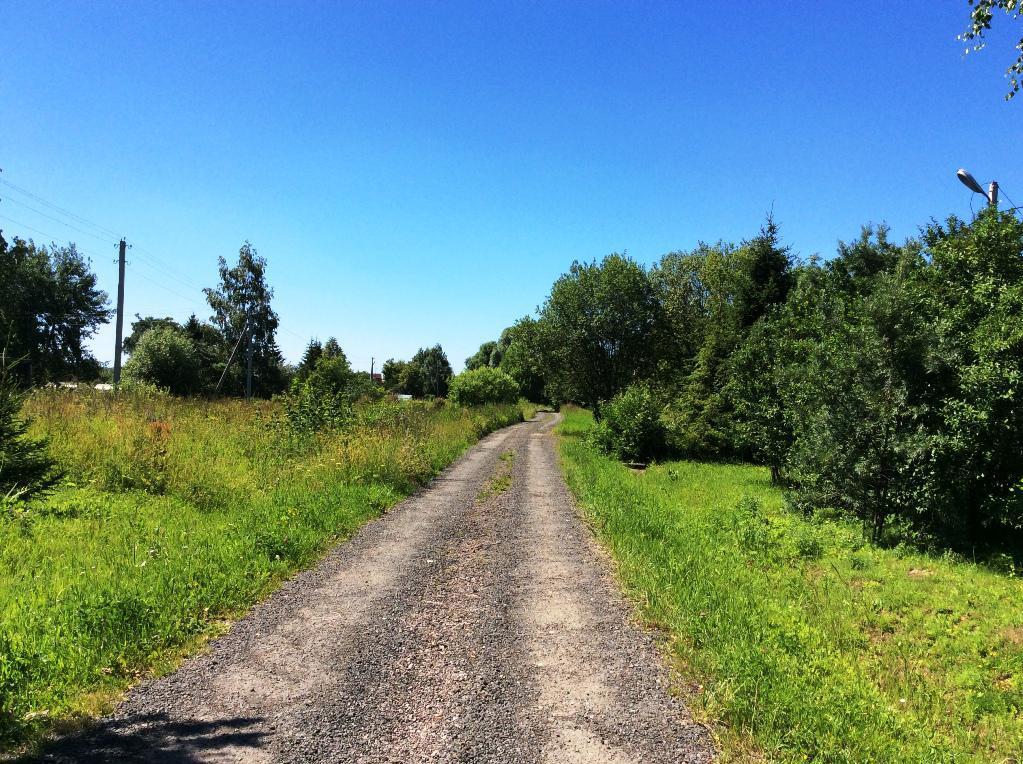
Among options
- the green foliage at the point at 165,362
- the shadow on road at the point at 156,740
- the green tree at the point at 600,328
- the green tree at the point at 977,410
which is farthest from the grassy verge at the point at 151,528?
the green foliage at the point at 165,362

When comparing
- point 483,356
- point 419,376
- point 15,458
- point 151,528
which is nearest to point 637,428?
point 151,528

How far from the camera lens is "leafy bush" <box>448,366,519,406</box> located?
1711 inches

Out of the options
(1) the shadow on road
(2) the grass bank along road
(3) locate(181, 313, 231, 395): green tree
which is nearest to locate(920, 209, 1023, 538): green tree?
(2) the grass bank along road

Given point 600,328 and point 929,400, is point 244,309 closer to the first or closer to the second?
point 600,328

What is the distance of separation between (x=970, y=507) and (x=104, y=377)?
7298 cm

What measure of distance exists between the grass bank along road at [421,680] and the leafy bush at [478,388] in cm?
3596

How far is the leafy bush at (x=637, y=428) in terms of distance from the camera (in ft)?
67.1

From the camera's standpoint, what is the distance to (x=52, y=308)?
4344cm

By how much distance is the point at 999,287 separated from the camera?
30.5ft

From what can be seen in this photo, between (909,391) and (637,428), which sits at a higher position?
(909,391)

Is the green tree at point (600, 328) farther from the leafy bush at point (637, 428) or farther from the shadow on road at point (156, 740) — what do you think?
the shadow on road at point (156, 740)

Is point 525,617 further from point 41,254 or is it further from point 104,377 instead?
point 104,377

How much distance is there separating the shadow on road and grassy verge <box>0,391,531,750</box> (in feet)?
0.88

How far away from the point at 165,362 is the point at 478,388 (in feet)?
77.7
